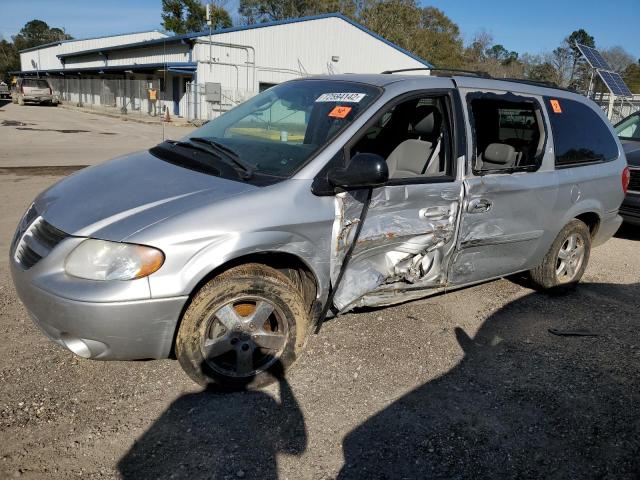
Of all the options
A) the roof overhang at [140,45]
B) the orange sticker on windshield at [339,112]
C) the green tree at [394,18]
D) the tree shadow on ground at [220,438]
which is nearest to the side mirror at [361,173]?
the orange sticker on windshield at [339,112]

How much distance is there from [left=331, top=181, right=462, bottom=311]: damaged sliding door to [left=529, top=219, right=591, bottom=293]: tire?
1.43 m

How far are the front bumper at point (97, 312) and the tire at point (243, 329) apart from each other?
0.14m

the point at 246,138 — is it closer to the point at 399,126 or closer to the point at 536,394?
the point at 399,126

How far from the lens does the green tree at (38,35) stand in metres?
97.3

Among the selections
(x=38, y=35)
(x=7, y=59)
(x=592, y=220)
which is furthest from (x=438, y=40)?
(x=38, y=35)

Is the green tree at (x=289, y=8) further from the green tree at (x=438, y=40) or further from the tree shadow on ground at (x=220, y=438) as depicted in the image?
the tree shadow on ground at (x=220, y=438)

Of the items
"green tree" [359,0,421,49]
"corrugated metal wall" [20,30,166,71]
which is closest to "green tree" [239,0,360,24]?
"green tree" [359,0,421,49]

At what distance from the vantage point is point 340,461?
8.50ft

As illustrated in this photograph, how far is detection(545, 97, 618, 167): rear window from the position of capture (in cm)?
449

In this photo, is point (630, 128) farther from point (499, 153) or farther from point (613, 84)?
point (613, 84)

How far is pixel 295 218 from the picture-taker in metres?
2.98

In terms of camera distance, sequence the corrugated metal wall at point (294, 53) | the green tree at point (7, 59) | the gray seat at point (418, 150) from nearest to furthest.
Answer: the gray seat at point (418, 150) < the corrugated metal wall at point (294, 53) < the green tree at point (7, 59)

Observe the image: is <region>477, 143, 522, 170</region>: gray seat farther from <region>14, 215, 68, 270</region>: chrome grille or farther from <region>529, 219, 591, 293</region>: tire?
<region>14, 215, 68, 270</region>: chrome grille

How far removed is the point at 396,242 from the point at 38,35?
12216cm
